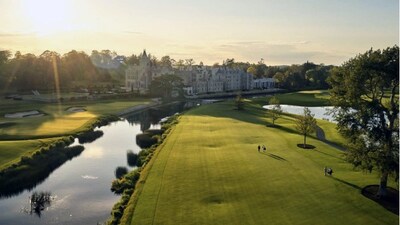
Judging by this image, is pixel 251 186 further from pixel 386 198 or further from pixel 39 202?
pixel 39 202

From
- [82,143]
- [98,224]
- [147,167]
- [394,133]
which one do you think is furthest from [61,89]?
[394,133]

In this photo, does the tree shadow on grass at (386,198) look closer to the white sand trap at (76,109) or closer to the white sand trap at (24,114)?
the white sand trap at (24,114)

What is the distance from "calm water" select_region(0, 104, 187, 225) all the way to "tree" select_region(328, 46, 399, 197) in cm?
1958

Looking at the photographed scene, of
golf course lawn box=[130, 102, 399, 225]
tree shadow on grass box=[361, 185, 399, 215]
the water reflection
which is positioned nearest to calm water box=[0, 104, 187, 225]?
the water reflection

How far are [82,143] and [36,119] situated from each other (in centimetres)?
2082

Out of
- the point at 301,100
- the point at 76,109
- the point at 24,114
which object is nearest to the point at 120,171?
the point at 24,114

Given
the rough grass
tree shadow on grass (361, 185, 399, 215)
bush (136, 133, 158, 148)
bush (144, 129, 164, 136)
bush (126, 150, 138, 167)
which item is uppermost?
the rough grass

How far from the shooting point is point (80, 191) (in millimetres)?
35031

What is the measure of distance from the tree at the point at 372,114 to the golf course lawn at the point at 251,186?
3130mm

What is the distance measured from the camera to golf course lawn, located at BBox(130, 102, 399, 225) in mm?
25203

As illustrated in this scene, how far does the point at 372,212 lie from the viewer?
2588 centimetres

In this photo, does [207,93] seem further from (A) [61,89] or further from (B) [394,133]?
(B) [394,133]

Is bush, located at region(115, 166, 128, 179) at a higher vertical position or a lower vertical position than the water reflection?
higher

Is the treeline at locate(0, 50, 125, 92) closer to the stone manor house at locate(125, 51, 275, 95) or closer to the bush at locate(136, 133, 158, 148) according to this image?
the stone manor house at locate(125, 51, 275, 95)
